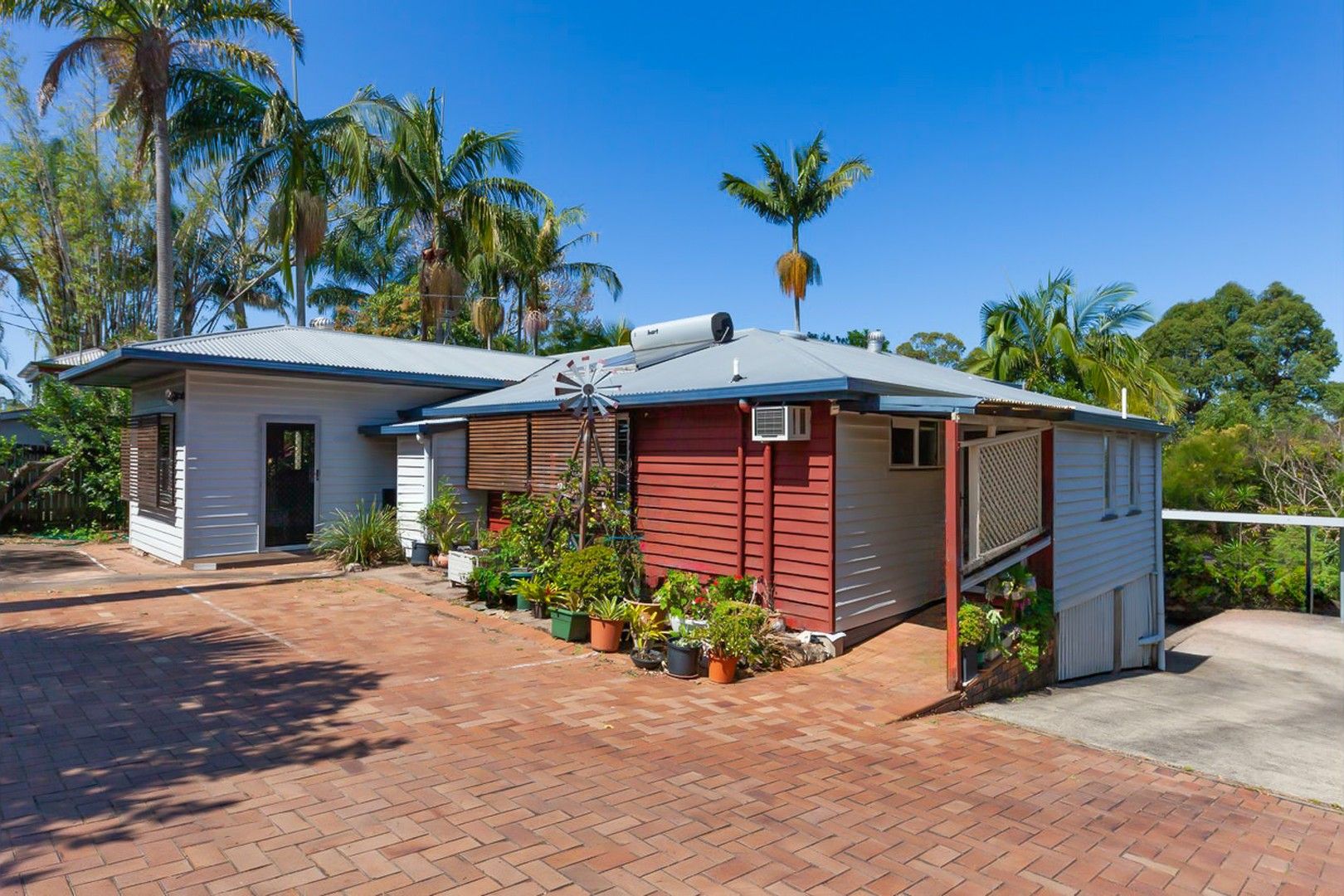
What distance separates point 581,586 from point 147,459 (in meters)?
9.31

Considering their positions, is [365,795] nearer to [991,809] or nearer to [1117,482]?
[991,809]

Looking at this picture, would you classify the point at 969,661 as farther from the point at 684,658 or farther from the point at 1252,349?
the point at 1252,349

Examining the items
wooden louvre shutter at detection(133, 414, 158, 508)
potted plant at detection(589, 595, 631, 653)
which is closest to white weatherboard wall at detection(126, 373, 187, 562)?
wooden louvre shutter at detection(133, 414, 158, 508)

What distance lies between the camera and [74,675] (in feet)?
19.2

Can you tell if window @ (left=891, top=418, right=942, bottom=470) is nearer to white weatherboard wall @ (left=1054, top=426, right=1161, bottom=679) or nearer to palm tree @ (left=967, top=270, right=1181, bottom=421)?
white weatherboard wall @ (left=1054, top=426, right=1161, bottom=679)

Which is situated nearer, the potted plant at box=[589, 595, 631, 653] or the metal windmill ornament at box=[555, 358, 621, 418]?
the potted plant at box=[589, 595, 631, 653]

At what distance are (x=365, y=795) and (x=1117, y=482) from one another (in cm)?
1066

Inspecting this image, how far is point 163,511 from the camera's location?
38.1 ft

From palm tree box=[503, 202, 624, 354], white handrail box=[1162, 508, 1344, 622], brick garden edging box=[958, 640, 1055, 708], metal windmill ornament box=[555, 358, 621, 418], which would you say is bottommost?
brick garden edging box=[958, 640, 1055, 708]

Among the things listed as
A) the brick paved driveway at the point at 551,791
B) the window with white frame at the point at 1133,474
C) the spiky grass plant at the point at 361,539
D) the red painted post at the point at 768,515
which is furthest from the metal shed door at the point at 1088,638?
the spiky grass plant at the point at 361,539

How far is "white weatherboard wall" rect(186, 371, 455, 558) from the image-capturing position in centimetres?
1098

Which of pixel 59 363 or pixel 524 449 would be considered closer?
pixel 524 449

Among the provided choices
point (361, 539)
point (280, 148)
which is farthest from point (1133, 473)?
point (280, 148)

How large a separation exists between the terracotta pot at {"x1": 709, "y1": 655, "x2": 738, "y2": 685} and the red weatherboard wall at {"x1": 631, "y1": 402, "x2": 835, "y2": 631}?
118 cm
